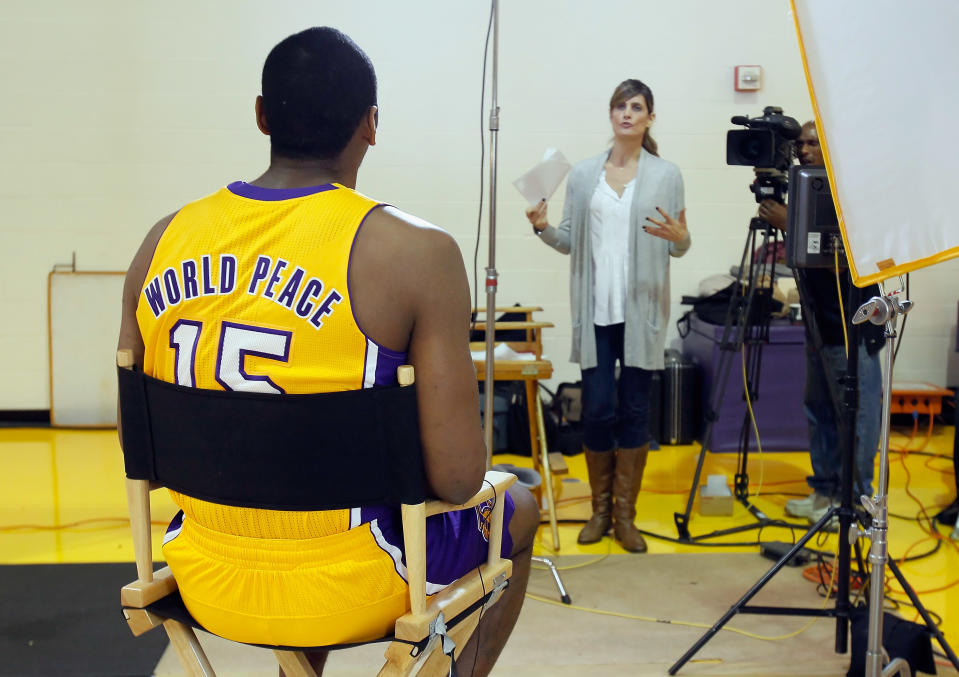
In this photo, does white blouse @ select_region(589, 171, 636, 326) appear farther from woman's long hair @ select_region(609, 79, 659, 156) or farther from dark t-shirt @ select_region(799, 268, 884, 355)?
dark t-shirt @ select_region(799, 268, 884, 355)

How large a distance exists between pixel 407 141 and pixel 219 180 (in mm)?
1073

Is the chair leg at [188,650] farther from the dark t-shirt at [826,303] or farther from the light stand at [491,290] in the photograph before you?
the dark t-shirt at [826,303]

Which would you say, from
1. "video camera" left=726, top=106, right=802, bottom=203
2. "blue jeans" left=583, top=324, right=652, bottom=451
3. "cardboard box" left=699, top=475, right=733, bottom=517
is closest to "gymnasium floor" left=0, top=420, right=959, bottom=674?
"cardboard box" left=699, top=475, right=733, bottom=517

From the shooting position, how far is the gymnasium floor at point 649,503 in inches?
122

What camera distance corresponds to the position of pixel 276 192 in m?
1.29

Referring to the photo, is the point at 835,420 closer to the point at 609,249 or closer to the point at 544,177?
the point at 609,249

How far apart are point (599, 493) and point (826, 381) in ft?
2.91

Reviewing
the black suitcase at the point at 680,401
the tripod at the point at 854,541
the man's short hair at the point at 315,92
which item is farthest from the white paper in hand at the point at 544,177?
the black suitcase at the point at 680,401

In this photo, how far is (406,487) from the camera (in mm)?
1253

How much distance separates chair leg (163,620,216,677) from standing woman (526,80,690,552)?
Result: 200 cm

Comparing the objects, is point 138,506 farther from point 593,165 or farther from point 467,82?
point 467,82

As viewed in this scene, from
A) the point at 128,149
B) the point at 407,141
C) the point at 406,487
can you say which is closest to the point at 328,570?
the point at 406,487

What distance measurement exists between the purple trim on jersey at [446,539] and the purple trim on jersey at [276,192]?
46cm

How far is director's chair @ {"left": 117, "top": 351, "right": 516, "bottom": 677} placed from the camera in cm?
121
